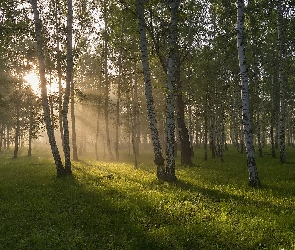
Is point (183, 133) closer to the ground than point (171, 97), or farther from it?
closer to the ground

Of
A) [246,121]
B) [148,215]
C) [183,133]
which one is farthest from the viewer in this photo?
[183,133]

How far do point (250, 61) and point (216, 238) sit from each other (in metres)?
33.5

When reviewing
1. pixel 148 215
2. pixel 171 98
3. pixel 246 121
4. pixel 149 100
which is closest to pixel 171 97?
pixel 171 98

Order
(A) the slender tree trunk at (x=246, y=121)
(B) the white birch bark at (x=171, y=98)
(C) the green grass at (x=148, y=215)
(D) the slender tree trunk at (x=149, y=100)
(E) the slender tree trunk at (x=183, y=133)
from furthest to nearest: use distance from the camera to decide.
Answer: (E) the slender tree trunk at (x=183, y=133), (D) the slender tree trunk at (x=149, y=100), (B) the white birch bark at (x=171, y=98), (A) the slender tree trunk at (x=246, y=121), (C) the green grass at (x=148, y=215)

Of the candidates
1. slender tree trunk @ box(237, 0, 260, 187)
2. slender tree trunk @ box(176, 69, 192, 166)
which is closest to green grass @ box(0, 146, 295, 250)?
slender tree trunk @ box(237, 0, 260, 187)

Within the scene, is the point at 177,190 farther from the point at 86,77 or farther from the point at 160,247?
the point at 86,77

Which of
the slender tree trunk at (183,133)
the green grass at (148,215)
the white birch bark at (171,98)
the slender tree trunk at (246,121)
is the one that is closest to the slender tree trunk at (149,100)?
the white birch bark at (171,98)

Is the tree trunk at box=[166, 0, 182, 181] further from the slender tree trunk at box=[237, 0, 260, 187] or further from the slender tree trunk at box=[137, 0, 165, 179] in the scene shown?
the slender tree trunk at box=[237, 0, 260, 187]

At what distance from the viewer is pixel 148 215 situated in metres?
10.0

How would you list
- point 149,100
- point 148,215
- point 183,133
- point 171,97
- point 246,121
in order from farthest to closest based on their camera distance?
point 183,133 → point 149,100 → point 171,97 → point 246,121 → point 148,215

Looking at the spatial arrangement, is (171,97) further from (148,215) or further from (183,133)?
(183,133)

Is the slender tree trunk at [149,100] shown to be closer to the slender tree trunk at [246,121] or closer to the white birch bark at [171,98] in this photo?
the white birch bark at [171,98]

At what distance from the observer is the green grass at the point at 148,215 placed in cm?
795

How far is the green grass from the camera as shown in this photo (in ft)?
26.1
